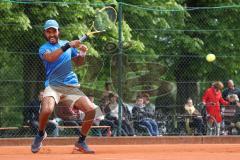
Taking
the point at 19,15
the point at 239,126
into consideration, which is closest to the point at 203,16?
the point at 239,126

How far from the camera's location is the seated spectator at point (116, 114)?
661 inches

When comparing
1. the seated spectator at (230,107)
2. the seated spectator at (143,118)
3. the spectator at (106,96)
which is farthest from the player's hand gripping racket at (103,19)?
the seated spectator at (230,107)

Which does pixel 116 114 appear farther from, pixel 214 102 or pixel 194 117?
pixel 214 102

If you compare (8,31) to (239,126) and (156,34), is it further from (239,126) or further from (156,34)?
(239,126)

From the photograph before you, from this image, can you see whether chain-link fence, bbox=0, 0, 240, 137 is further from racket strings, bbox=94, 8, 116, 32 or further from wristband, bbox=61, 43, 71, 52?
wristband, bbox=61, 43, 71, 52

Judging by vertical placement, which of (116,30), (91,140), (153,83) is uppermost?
(116,30)

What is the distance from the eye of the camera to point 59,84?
1173 centimetres

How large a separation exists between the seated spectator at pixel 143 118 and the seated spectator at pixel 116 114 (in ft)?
0.82

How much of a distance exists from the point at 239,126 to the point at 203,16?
149 inches

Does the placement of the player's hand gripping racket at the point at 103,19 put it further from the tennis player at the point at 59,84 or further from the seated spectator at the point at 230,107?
the seated spectator at the point at 230,107

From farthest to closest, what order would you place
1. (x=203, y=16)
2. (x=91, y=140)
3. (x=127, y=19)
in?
(x=203, y=16), (x=127, y=19), (x=91, y=140)

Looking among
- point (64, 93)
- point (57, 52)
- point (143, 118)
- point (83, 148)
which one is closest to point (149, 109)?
point (143, 118)

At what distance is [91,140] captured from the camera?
52.9 feet

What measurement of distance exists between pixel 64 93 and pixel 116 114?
17.3 ft
